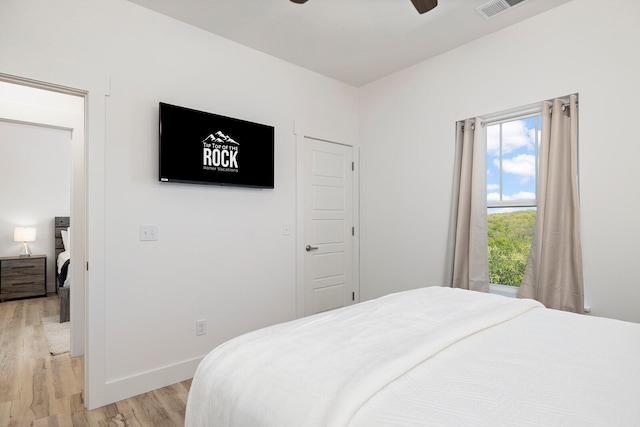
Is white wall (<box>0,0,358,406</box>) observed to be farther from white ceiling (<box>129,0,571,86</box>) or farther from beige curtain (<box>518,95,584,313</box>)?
beige curtain (<box>518,95,584,313</box>)

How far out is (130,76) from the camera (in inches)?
96.3

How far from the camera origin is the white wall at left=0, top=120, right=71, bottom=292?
531cm

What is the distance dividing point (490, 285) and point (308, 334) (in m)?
2.28

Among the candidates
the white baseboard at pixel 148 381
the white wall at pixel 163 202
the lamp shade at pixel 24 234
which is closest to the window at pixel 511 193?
the white wall at pixel 163 202

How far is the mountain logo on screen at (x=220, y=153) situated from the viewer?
2729 mm

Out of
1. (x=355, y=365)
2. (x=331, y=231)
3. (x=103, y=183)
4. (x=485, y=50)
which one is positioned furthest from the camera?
(x=331, y=231)

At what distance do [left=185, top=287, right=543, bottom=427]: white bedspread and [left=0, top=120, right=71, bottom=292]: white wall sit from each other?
17.8ft

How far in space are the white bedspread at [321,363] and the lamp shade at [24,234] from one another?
5682 mm

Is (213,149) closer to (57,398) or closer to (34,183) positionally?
(57,398)

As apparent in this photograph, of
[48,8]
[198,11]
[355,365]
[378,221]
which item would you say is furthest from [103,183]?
[378,221]

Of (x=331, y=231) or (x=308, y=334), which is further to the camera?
(x=331, y=231)

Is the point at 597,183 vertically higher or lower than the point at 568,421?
higher

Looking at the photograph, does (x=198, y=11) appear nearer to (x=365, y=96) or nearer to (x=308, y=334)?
(x=365, y=96)

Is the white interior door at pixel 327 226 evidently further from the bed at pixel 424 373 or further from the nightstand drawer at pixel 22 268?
the nightstand drawer at pixel 22 268
